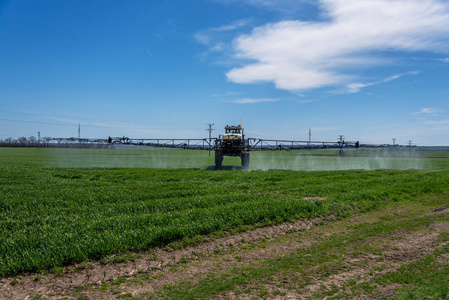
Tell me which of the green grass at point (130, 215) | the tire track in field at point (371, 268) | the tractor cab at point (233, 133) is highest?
the tractor cab at point (233, 133)

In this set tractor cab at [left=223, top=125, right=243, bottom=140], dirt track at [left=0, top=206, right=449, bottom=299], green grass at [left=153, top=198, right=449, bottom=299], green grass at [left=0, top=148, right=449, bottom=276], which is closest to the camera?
green grass at [left=153, top=198, right=449, bottom=299]

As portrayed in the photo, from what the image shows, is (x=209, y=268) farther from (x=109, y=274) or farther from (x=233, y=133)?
(x=233, y=133)

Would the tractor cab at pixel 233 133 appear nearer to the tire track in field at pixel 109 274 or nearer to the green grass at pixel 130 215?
the green grass at pixel 130 215

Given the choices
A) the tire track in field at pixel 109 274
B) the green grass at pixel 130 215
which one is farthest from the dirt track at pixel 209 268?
the green grass at pixel 130 215

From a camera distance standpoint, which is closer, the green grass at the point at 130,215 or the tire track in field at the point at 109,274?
the tire track in field at the point at 109,274

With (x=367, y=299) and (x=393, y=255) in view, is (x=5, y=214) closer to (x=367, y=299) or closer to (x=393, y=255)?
(x=367, y=299)

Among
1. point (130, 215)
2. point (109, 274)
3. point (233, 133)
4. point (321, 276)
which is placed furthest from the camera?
point (233, 133)

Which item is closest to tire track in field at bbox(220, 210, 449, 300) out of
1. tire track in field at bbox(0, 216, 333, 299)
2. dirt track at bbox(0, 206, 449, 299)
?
dirt track at bbox(0, 206, 449, 299)

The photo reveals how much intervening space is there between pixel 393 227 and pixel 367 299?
260 inches

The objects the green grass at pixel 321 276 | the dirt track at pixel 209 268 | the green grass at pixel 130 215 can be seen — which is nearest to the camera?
the green grass at pixel 321 276

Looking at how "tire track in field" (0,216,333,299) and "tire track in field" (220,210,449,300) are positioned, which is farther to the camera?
"tire track in field" (0,216,333,299)

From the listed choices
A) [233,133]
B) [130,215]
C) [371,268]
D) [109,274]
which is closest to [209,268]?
[109,274]

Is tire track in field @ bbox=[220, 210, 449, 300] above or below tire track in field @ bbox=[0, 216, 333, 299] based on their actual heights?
above

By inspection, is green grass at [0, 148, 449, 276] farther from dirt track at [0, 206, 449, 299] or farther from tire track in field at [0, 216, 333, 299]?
dirt track at [0, 206, 449, 299]
